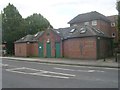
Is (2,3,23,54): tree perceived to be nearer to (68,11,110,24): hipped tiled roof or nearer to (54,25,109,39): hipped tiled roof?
(68,11,110,24): hipped tiled roof

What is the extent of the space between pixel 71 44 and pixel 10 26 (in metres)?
25.0

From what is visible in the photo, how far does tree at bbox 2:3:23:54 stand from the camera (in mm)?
54750

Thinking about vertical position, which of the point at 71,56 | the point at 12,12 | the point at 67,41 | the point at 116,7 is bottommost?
the point at 71,56

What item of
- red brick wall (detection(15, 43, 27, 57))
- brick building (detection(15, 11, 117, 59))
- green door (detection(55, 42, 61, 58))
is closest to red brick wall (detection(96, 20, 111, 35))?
brick building (detection(15, 11, 117, 59))

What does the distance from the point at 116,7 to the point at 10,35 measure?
31001mm

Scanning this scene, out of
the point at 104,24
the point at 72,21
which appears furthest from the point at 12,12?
the point at 104,24

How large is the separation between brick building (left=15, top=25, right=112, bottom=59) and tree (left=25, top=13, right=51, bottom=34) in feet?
50.6

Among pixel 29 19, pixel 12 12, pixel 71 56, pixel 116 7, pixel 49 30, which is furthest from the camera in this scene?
pixel 29 19

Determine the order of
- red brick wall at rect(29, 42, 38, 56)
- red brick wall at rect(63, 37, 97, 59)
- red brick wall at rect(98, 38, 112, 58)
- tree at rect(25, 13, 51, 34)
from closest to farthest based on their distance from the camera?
red brick wall at rect(63, 37, 97, 59), red brick wall at rect(98, 38, 112, 58), red brick wall at rect(29, 42, 38, 56), tree at rect(25, 13, 51, 34)

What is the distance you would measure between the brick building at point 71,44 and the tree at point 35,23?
1541 centimetres

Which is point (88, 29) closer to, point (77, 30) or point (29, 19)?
point (77, 30)

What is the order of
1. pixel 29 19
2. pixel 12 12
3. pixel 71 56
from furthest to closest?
pixel 29 19, pixel 12 12, pixel 71 56

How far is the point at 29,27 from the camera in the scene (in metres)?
60.8

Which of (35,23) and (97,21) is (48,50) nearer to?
(97,21)
